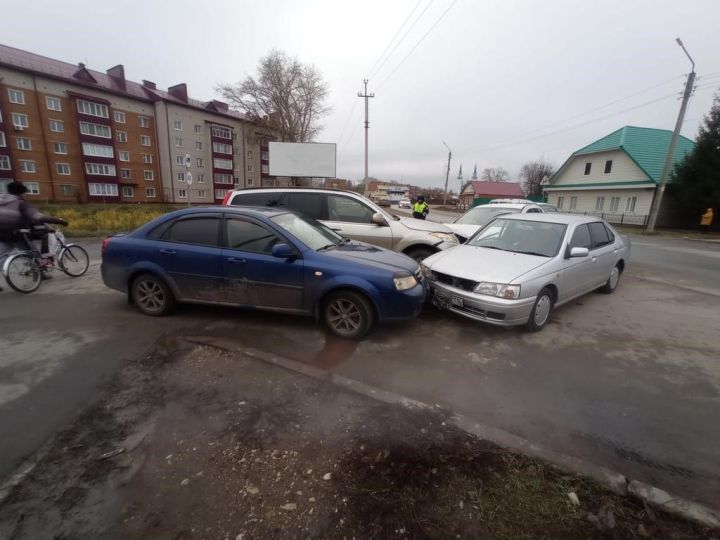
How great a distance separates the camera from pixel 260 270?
4.28m

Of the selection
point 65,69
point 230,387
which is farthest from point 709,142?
point 65,69

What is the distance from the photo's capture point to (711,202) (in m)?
20.2

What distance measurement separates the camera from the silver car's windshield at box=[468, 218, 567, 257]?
5.10 m

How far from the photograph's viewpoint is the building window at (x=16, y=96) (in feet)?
105

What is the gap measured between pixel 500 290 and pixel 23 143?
47.0 metres

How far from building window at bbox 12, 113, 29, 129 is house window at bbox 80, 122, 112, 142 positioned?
14.1ft

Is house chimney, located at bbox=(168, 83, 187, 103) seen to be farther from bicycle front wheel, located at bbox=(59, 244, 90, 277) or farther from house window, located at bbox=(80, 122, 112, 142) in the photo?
bicycle front wheel, located at bbox=(59, 244, 90, 277)

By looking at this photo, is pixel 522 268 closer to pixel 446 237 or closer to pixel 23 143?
pixel 446 237

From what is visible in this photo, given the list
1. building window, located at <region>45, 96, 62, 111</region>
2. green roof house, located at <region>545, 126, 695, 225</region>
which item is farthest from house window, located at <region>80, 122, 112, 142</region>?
green roof house, located at <region>545, 126, 695, 225</region>

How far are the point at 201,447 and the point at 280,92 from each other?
44062mm

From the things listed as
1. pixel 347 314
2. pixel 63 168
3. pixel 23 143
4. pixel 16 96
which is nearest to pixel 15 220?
pixel 347 314

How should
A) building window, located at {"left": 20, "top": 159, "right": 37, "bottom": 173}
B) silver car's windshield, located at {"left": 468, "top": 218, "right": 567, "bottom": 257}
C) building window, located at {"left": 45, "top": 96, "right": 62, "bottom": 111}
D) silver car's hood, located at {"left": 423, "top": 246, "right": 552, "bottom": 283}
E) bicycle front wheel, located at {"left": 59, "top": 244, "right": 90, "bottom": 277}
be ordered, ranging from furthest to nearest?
building window, located at {"left": 45, "top": 96, "right": 62, "bottom": 111}, building window, located at {"left": 20, "top": 159, "right": 37, "bottom": 173}, bicycle front wheel, located at {"left": 59, "top": 244, "right": 90, "bottom": 277}, silver car's windshield, located at {"left": 468, "top": 218, "right": 567, "bottom": 257}, silver car's hood, located at {"left": 423, "top": 246, "right": 552, "bottom": 283}

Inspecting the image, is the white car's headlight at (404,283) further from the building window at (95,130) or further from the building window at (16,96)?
the building window at (95,130)

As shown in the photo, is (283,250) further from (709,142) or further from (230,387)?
(709,142)
